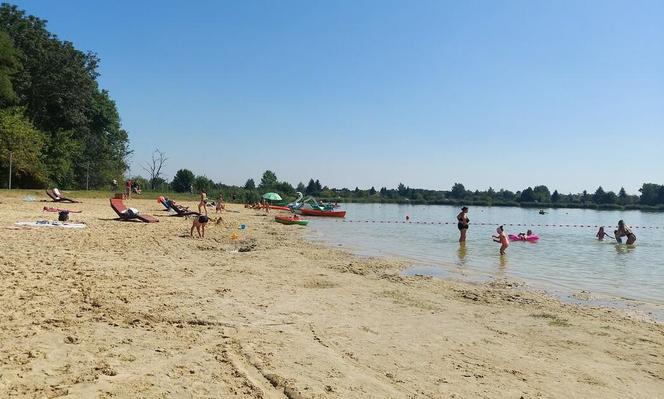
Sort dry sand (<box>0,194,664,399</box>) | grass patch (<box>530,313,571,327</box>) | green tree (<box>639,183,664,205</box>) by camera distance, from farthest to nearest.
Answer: green tree (<box>639,183,664,205</box>)
grass patch (<box>530,313,571,327</box>)
dry sand (<box>0,194,664,399</box>)

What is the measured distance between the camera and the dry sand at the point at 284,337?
14.4 feet

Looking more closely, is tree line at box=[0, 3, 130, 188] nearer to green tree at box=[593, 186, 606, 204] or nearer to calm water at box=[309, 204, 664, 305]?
calm water at box=[309, 204, 664, 305]

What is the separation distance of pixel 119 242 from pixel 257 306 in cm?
726

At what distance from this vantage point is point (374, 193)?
577 ft

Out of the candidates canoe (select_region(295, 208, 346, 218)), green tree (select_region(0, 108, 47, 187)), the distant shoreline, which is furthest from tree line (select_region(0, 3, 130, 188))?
the distant shoreline

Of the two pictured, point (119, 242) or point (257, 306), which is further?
point (119, 242)

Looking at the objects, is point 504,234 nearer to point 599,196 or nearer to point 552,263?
point 552,263

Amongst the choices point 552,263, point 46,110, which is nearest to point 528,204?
point 46,110

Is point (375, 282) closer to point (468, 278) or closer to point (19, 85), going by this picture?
point (468, 278)

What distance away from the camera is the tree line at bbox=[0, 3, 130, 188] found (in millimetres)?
36375

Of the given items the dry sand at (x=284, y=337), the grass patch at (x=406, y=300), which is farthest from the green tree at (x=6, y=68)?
the grass patch at (x=406, y=300)

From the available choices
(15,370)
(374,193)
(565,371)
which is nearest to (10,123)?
(15,370)

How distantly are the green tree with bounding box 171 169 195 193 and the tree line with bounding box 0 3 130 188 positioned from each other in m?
25.6

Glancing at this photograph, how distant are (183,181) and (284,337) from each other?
78.8 meters
